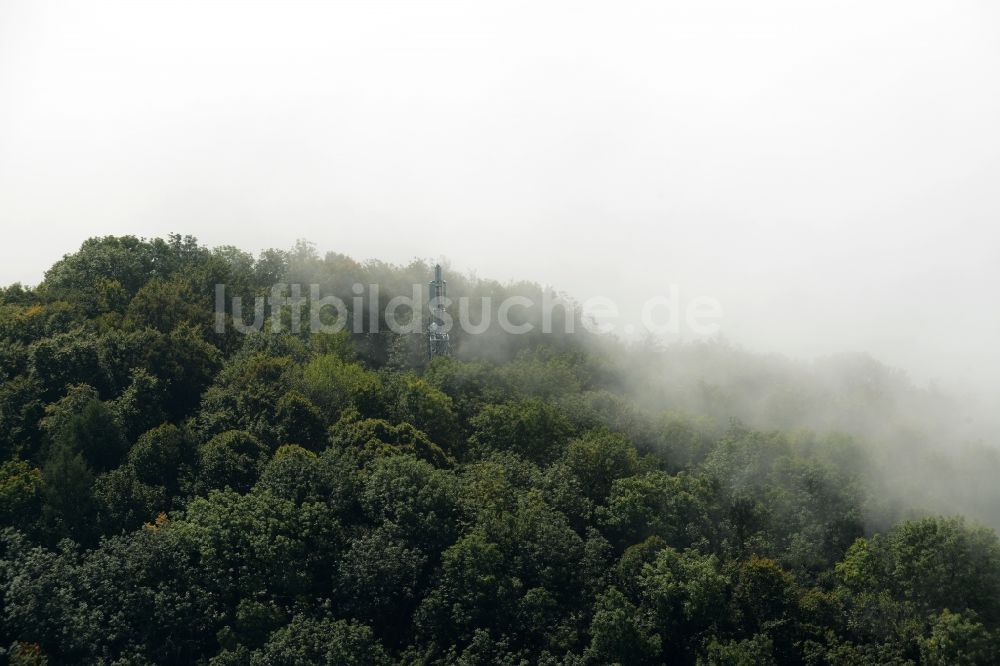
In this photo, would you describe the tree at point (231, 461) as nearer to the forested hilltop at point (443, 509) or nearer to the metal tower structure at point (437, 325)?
the forested hilltop at point (443, 509)

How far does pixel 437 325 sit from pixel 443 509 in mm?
29534

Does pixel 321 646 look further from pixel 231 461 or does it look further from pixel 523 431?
pixel 523 431

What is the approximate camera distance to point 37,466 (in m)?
77.6

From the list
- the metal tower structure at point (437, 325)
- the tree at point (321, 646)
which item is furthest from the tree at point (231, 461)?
the metal tower structure at point (437, 325)

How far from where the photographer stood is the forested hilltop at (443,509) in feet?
217

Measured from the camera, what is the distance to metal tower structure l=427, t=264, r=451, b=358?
9944 centimetres

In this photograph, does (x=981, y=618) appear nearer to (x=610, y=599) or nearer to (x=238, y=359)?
(x=610, y=599)

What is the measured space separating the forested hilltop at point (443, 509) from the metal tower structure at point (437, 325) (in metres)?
2.61

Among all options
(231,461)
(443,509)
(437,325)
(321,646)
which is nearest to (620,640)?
(443,509)

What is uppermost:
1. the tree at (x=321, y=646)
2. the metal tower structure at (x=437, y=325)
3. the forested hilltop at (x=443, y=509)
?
the metal tower structure at (x=437, y=325)

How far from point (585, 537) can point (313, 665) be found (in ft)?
62.1

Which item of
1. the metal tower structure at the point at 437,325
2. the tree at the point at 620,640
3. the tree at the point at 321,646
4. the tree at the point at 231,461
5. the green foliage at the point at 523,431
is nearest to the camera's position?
the tree at the point at 321,646

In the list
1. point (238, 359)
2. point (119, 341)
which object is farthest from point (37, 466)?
point (238, 359)

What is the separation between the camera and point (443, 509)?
7325 cm
